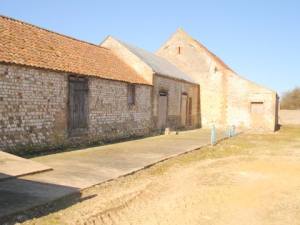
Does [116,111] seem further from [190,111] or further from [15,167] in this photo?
[190,111]

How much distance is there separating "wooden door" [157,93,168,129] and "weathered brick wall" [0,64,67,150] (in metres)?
11.0

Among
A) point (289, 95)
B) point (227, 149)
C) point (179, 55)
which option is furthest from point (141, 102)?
point (289, 95)

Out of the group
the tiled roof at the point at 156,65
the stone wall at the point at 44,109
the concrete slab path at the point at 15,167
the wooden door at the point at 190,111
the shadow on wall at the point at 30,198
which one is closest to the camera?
the shadow on wall at the point at 30,198

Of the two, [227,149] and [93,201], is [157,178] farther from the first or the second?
→ [227,149]

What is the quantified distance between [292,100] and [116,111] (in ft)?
146

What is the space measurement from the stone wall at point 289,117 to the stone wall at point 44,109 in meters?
26.2

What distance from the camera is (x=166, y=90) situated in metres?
26.4

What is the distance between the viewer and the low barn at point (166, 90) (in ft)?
80.4

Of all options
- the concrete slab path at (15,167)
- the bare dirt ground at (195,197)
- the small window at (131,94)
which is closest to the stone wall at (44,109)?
the small window at (131,94)

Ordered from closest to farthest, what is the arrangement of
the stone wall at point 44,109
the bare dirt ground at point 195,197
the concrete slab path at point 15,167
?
the bare dirt ground at point 195,197
the concrete slab path at point 15,167
the stone wall at point 44,109

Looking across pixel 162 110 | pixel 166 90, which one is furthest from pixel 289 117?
pixel 162 110

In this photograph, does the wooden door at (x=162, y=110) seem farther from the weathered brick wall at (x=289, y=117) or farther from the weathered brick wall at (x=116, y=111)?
the weathered brick wall at (x=289, y=117)

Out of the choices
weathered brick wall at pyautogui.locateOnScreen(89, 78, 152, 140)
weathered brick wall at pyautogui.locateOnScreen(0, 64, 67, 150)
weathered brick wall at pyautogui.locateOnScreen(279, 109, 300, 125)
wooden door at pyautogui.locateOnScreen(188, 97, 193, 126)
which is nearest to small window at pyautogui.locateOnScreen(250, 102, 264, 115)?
wooden door at pyautogui.locateOnScreen(188, 97, 193, 126)

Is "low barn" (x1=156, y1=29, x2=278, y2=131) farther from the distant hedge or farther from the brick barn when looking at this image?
the distant hedge
